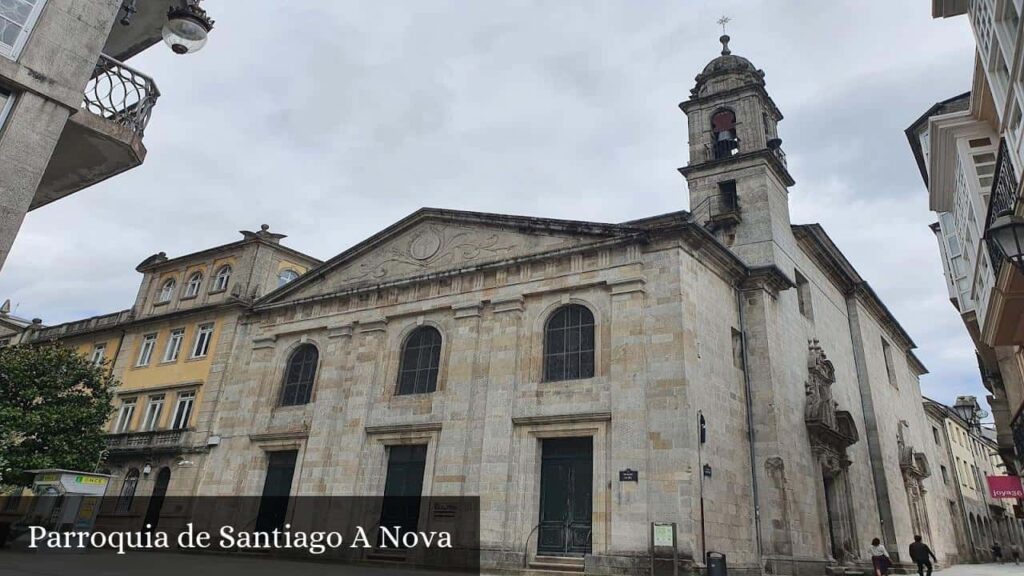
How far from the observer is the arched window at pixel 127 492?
24.0 metres

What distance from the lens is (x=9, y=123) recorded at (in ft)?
19.1

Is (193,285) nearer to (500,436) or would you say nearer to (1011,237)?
(500,436)

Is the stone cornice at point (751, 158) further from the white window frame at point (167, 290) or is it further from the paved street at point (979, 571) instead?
the white window frame at point (167, 290)

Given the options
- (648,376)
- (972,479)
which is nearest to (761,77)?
(648,376)

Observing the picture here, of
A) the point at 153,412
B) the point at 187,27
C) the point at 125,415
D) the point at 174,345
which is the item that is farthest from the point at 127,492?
the point at 187,27

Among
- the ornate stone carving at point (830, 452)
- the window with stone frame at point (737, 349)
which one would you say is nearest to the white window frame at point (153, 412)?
the window with stone frame at point (737, 349)

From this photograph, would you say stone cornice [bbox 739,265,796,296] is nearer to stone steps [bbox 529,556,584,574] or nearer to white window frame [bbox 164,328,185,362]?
stone steps [bbox 529,556,584,574]

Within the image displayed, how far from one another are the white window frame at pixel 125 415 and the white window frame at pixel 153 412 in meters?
0.83

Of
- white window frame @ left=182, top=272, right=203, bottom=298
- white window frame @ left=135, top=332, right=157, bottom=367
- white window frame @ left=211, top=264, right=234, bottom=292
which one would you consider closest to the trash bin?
white window frame @ left=211, top=264, right=234, bottom=292

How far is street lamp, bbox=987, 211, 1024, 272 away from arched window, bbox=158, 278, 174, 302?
2962cm

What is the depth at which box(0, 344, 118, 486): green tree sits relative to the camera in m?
18.6

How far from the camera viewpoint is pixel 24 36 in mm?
6086

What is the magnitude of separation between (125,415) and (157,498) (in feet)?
16.0

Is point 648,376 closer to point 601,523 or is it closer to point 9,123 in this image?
point 601,523
